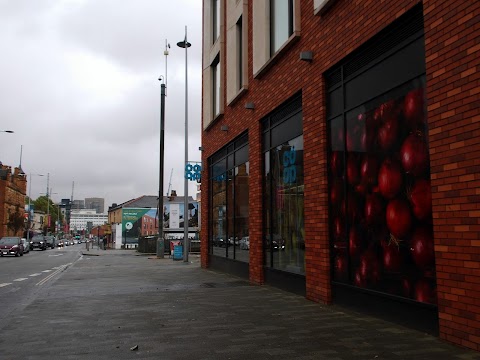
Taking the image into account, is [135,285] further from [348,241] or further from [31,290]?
[348,241]

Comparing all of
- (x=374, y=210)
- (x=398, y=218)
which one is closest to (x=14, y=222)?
(x=374, y=210)

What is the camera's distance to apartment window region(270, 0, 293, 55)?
1034cm

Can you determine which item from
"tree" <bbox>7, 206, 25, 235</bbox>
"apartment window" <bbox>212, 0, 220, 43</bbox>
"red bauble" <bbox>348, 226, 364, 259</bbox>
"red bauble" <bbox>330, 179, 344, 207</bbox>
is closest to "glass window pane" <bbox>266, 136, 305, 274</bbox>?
"red bauble" <bbox>330, 179, 344, 207</bbox>

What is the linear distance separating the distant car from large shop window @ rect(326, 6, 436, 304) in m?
4.86

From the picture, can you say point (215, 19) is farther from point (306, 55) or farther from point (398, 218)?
point (398, 218)

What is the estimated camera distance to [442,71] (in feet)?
17.9

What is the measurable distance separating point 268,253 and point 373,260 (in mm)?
4633

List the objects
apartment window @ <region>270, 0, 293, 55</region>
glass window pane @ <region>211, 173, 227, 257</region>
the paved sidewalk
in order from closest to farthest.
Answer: the paved sidewalk, apartment window @ <region>270, 0, 293, 55</region>, glass window pane @ <region>211, 173, 227, 257</region>

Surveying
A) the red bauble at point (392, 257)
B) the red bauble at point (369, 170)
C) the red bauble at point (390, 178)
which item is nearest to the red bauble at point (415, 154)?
the red bauble at point (390, 178)

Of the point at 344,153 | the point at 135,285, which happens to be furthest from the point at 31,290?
the point at 344,153

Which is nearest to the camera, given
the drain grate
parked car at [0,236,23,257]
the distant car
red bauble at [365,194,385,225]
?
red bauble at [365,194,385,225]

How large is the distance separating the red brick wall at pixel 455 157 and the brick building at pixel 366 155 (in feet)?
0.05

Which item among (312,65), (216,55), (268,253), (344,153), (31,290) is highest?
(216,55)

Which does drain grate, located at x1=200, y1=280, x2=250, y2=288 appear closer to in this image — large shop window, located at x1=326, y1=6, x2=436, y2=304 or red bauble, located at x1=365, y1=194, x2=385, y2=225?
large shop window, located at x1=326, y1=6, x2=436, y2=304
